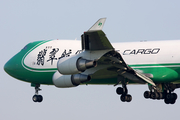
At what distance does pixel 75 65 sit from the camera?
24672mm

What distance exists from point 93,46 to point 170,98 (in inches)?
425

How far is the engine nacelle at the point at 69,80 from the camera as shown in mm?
27691

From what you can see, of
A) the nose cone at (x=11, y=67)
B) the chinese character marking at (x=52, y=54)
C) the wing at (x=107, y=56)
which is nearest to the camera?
the wing at (x=107, y=56)

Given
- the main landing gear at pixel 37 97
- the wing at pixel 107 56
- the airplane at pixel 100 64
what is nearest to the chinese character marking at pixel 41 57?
the airplane at pixel 100 64

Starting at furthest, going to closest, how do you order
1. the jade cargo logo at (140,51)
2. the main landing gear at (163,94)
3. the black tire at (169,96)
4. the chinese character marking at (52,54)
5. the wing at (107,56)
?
the chinese character marking at (52,54), the black tire at (169,96), the main landing gear at (163,94), the jade cargo logo at (140,51), the wing at (107,56)

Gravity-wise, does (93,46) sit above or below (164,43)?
below

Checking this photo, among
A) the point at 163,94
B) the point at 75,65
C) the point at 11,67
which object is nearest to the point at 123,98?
the point at 163,94

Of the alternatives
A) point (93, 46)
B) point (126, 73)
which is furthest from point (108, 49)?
point (126, 73)

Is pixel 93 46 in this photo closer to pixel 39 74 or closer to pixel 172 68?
pixel 172 68

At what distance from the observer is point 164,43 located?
2917cm

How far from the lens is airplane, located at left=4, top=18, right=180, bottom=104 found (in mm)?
24516

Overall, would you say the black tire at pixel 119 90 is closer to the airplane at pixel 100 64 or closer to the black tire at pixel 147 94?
the airplane at pixel 100 64

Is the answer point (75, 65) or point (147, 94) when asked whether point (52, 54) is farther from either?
point (75, 65)

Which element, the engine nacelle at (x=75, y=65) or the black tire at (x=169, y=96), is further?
Result: the black tire at (x=169, y=96)
